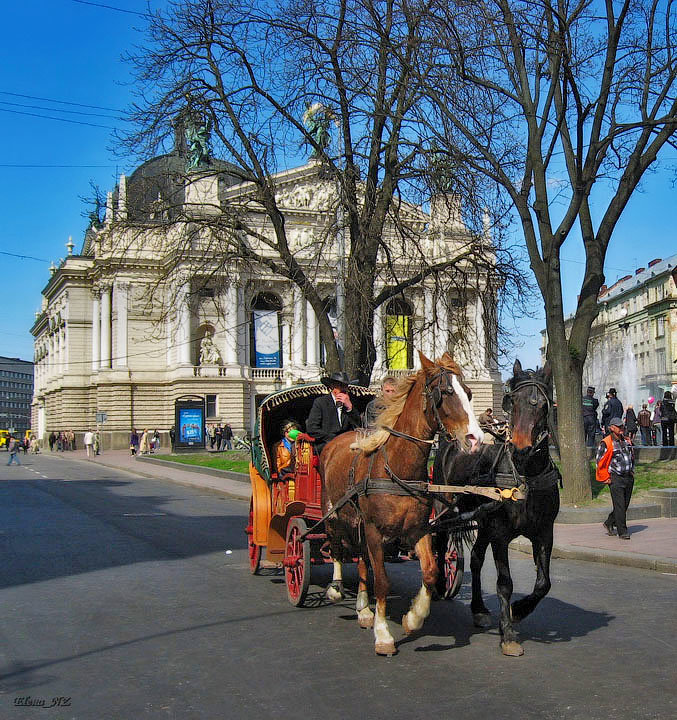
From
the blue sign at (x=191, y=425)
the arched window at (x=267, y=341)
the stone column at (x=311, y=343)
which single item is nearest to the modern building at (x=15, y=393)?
the stone column at (x=311, y=343)

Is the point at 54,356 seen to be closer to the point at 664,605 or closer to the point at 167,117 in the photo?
the point at 167,117

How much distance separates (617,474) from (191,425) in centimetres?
3995

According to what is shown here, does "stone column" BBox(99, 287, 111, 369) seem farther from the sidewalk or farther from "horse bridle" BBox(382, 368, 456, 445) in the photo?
"horse bridle" BBox(382, 368, 456, 445)

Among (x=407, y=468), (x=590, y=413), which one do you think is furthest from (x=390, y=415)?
(x=590, y=413)

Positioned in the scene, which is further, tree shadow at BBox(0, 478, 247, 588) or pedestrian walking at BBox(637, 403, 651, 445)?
pedestrian walking at BBox(637, 403, 651, 445)

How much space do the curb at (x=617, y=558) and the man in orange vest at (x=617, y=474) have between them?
47.1 inches

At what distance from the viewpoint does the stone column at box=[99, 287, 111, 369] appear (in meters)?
71.8

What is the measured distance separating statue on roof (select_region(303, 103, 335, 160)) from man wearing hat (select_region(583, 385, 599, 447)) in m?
10.4

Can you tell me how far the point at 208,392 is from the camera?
219 ft

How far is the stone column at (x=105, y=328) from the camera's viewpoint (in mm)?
71750

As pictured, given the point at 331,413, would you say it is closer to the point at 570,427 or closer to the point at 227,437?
the point at 570,427

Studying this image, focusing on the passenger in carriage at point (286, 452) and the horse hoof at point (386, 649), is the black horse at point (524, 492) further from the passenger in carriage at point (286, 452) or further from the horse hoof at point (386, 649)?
the passenger in carriage at point (286, 452)

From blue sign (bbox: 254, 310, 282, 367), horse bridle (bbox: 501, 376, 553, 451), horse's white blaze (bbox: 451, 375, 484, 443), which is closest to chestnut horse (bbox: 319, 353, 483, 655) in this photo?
horse's white blaze (bbox: 451, 375, 484, 443)

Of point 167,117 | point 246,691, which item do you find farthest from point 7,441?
point 246,691
